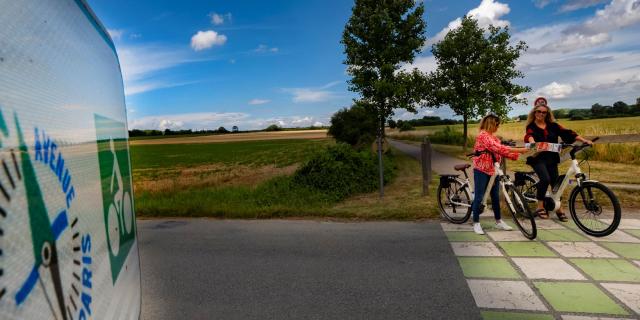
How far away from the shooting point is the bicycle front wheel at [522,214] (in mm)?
4941

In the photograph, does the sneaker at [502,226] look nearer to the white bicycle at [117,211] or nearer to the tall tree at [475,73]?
the white bicycle at [117,211]

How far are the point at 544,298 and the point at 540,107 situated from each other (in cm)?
336

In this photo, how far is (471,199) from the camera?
581 centimetres

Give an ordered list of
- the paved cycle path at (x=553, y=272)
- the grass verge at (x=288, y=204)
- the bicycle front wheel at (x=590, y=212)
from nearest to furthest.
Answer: the paved cycle path at (x=553, y=272)
the bicycle front wheel at (x=590, y=212)
the grass verge at (x=288, y=204)

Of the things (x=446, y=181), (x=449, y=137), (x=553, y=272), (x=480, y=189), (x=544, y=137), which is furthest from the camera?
(x=449, y=137)

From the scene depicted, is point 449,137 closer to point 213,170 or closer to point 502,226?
point 213,170

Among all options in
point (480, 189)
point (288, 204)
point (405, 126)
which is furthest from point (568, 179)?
point (405, 126)

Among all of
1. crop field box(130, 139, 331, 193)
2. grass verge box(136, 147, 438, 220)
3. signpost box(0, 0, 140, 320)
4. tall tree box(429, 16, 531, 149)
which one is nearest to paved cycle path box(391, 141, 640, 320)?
grass verge box(136, 147, 438, 220)

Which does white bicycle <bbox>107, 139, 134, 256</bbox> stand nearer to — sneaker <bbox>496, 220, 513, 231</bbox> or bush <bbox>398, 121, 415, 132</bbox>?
sneaker <bbox>496, 220, 513, 231</bbox>

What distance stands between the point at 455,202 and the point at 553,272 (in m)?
2.32

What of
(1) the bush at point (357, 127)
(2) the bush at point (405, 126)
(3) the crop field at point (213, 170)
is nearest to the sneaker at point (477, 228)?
(3) the crop field at point (213, 170)

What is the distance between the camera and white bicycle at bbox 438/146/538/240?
506 centimetres

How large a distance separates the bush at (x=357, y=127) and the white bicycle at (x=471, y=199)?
406 inches

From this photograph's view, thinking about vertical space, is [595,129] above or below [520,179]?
above
